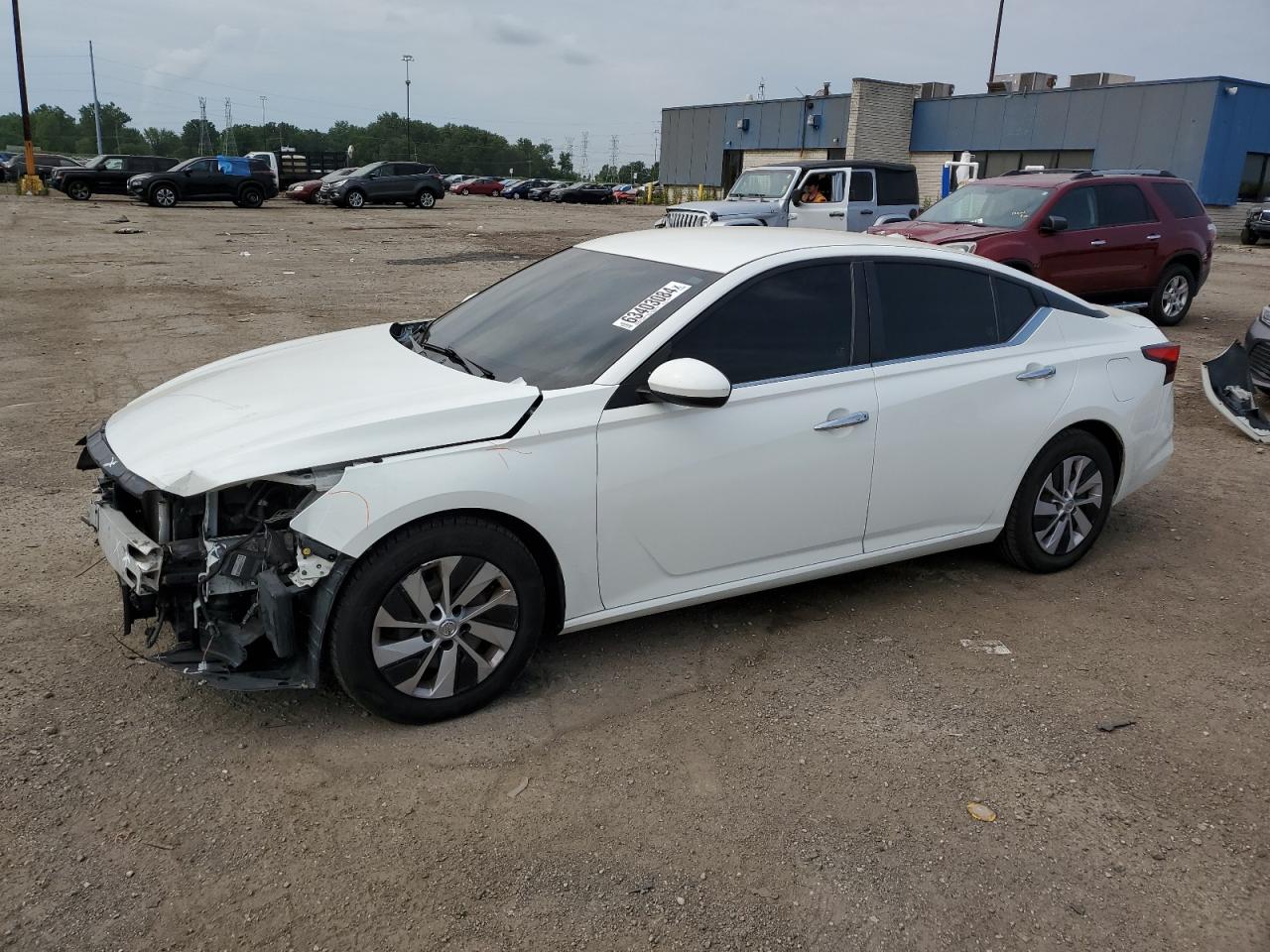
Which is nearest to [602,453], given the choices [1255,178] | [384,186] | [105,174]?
[384,186]

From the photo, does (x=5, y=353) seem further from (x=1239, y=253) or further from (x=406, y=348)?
(x=1239, y=253)

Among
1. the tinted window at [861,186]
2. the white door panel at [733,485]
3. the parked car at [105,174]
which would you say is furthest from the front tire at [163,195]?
the white door panel at [733,485]

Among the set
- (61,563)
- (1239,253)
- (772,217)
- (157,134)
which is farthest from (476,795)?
(157,134)

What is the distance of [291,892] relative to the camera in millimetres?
2729

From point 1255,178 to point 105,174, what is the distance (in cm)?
3757

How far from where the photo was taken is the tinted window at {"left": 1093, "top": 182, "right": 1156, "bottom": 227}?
1150 centimetres

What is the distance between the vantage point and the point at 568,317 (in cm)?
414

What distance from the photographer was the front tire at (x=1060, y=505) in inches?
187

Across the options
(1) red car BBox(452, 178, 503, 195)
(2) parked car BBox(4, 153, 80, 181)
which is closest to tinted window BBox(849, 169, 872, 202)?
(2) parked car BBox(4, 153, 80, 181)

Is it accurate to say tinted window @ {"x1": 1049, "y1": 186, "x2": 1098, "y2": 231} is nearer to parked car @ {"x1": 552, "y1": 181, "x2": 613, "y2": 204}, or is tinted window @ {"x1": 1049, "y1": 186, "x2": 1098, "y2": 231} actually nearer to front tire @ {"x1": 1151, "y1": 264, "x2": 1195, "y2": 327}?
front tire @ {"x1": 1151, "y1": 264, "x2": 1195, "y2": 327}

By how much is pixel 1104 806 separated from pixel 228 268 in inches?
633

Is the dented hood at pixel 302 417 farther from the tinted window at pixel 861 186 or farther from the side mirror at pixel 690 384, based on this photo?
the tinted window at pixel 861 186

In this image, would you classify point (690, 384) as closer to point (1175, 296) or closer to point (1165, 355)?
point (1165, 355)

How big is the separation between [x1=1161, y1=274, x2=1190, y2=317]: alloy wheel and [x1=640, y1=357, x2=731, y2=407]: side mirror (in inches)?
422
